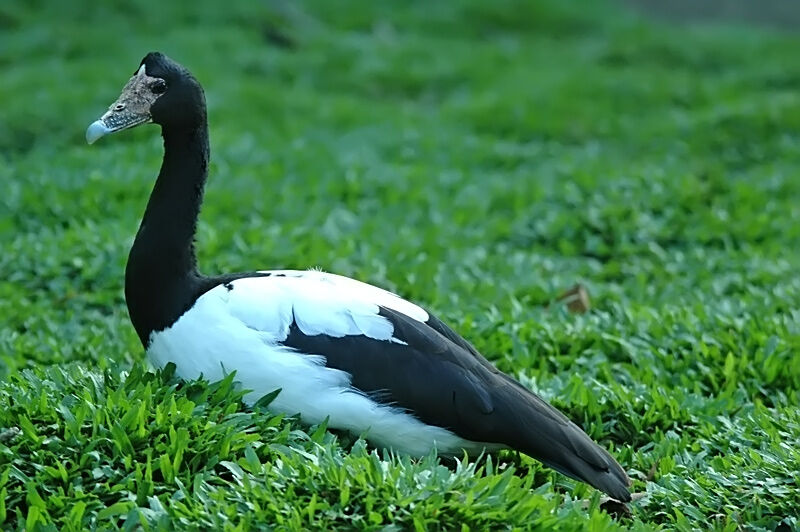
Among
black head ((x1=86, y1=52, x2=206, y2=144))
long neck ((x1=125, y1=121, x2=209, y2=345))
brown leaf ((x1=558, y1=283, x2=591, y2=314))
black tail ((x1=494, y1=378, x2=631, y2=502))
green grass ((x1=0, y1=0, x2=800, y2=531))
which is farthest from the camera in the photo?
brown leaf ((x1=558, y1=283, x2=591, y2=314))

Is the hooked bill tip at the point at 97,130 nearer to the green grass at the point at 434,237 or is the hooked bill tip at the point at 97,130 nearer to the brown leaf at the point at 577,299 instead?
the green grass at the point at 434,237

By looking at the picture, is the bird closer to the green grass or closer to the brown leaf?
the green grass

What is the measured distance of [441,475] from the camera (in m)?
3.17

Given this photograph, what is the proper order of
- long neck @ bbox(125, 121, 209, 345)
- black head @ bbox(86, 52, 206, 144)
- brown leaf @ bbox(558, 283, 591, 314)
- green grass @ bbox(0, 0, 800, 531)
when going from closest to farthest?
green grass @ bbox(0, 0, 800, 531) < long neck @ bbox(125, 121, 209, 345) < black head @ bbox(86, 52, 206, 144) < brown leaf @ bbox(558, 283, 591, 314)

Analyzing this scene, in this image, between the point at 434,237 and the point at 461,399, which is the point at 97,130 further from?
the point at 434,237

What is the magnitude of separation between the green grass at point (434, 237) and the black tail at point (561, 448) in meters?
0.11

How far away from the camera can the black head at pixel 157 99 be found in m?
3.90

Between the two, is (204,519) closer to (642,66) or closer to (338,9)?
(642,66)

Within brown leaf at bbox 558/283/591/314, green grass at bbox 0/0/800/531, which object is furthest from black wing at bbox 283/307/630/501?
brown leaf at bbox 558/283/591/314

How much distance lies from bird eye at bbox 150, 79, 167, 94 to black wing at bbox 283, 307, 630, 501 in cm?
95

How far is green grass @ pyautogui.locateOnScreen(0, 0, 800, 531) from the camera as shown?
3201 mm

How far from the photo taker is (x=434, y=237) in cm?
666

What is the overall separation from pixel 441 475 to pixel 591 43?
1032cm

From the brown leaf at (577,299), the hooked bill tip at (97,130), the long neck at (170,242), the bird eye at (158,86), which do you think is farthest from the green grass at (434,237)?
the bird eye at (158,86)
